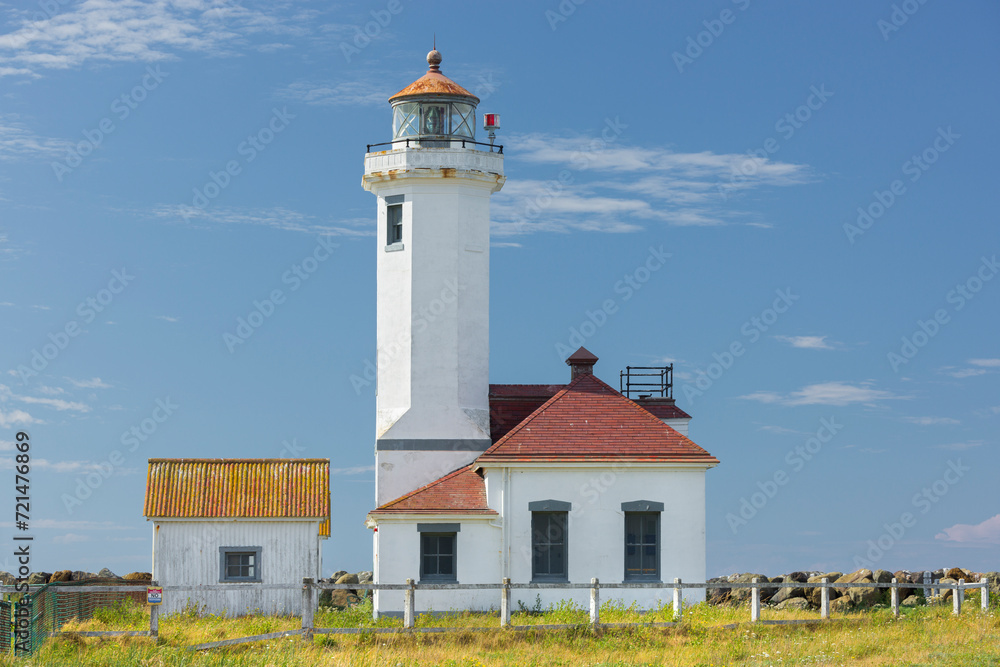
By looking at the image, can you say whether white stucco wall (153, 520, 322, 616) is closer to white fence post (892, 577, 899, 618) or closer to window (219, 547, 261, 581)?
window (219, 547, 261, 581)

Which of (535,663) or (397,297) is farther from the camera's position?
(397,297)

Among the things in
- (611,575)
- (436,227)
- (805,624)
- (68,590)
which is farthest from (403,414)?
(805,624)

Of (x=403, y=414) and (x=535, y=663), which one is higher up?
(x=403, y=414)

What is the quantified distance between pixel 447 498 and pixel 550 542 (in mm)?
2561

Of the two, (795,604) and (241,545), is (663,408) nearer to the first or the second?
(795,604)

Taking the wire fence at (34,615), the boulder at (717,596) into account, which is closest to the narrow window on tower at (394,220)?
the wire fence at (34,615)

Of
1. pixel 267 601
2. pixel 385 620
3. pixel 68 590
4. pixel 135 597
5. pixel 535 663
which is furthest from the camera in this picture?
pixel 135 597

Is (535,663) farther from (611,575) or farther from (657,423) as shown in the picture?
(657,423)

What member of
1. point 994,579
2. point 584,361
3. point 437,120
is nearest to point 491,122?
point 437,120

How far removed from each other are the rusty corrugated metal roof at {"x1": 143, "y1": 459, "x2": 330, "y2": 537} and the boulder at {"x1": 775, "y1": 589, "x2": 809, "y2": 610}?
11.4 metres

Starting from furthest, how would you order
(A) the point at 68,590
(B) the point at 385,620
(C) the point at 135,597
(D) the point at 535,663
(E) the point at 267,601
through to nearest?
(C) the point at 135,597 < (E) the point at 267,601 < (B) the point at 385,620 < (A) the point at 68,590 < (D) the point at 535,663

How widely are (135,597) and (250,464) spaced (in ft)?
15.1

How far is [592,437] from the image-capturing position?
2662cm

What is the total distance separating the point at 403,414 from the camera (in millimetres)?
29094
